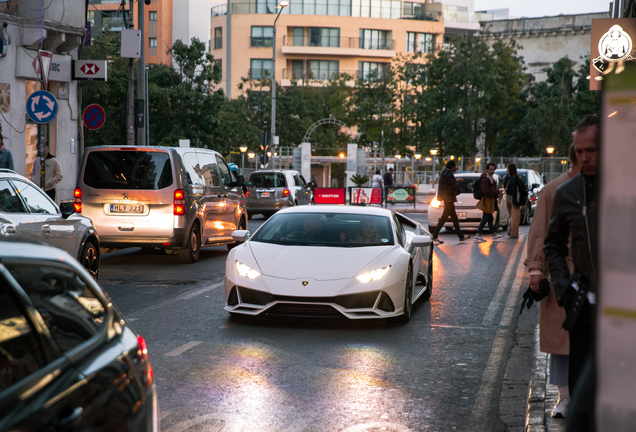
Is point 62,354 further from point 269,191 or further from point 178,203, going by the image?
point 269,191

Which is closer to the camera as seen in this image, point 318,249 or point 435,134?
point 318,249

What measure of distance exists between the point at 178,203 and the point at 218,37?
6950 cm

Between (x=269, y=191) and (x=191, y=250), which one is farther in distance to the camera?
(x=269, y=191)

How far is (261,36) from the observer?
258ft

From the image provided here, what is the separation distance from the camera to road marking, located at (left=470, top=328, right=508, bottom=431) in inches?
210

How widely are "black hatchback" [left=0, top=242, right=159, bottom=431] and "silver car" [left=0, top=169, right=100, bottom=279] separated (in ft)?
18.4

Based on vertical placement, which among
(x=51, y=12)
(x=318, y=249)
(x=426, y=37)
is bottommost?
(x=318, y=249)

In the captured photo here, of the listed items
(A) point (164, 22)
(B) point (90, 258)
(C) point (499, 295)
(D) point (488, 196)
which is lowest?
(C) point (499, 295)

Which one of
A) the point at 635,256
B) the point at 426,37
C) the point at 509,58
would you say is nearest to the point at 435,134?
the point at 509,58

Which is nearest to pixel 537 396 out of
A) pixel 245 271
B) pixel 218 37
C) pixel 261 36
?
pixel 245 271

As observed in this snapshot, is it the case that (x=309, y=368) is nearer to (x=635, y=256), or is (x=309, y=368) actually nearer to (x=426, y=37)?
(x=635, y=256)

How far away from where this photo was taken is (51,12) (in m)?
21.9

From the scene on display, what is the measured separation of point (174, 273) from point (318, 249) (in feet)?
15.2

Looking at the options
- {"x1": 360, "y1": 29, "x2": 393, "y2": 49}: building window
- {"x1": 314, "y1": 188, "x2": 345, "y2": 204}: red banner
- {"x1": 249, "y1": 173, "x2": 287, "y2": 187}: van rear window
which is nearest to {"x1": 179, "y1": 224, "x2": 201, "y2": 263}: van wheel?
{"x1": 249, "y1": 173, "x2": 287, "y2": 187}: van rear window
